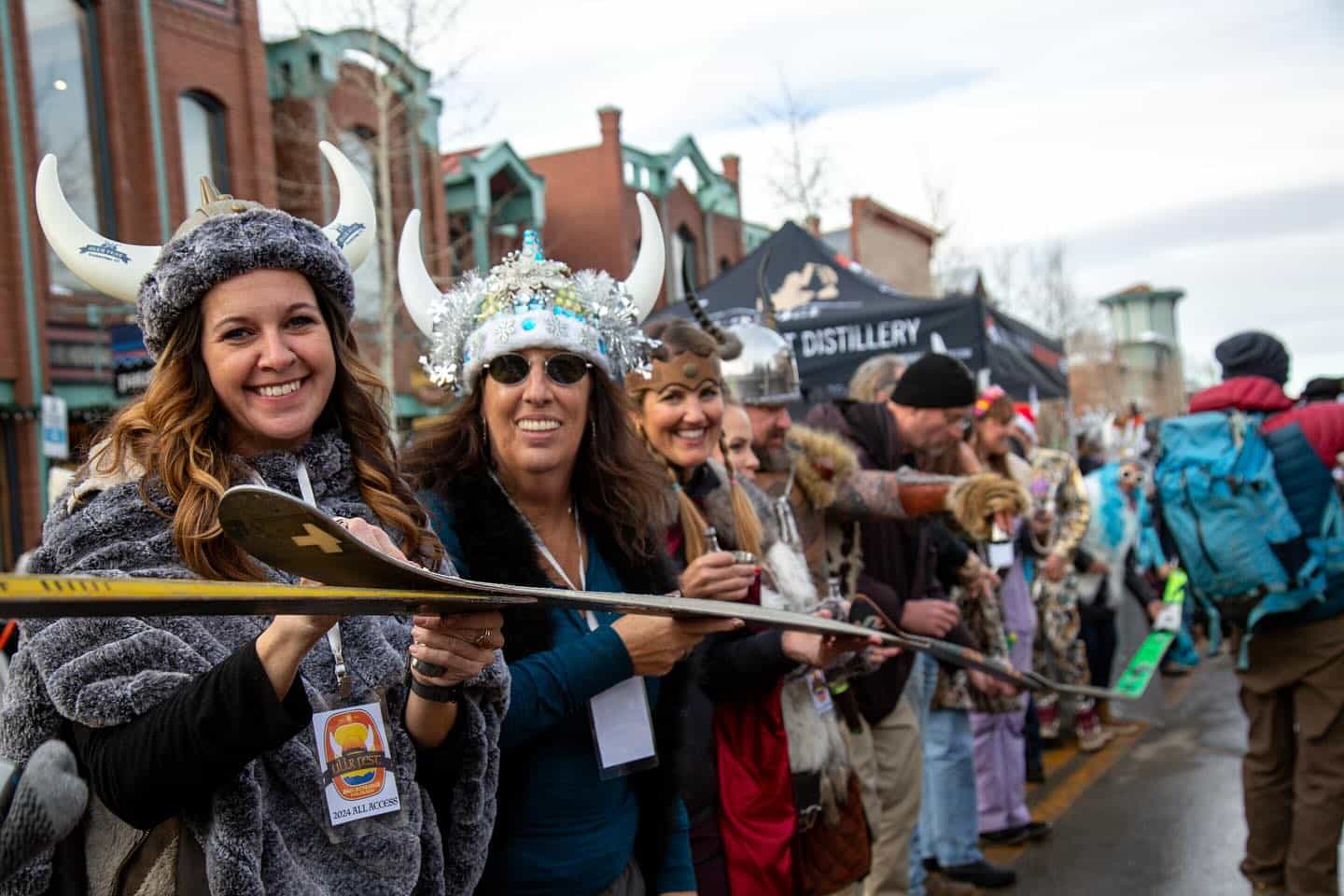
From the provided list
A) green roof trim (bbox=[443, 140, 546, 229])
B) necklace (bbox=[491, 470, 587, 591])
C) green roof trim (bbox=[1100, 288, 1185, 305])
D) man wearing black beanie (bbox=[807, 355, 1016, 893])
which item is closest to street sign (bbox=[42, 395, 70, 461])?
man wearing black beanie (bbox=[807, 355, 1016, 893])

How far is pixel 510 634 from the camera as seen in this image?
2.41m

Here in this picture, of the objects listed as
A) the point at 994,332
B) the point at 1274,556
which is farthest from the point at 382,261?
the point at 1274,556

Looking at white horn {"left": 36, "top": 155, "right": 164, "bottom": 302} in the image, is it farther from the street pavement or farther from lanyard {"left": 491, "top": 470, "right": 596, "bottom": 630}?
the street pavement

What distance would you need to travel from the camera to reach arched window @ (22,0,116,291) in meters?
13.3

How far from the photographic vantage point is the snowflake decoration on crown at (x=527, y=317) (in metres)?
2.66

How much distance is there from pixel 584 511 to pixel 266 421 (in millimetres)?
994

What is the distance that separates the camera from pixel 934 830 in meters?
5.56

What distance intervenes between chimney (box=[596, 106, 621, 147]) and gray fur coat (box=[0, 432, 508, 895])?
2435cm

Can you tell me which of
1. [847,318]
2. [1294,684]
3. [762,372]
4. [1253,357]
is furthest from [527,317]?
[847,318]

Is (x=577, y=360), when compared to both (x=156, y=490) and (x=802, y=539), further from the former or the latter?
(x=802, y=539)

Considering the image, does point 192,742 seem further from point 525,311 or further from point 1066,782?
point 1066,782

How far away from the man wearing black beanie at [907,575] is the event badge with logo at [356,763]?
2716 mm

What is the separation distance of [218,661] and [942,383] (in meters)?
3.92

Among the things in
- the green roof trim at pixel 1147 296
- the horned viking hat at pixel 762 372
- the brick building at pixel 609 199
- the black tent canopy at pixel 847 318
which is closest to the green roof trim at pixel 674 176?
the brick building at pixel 609 199
